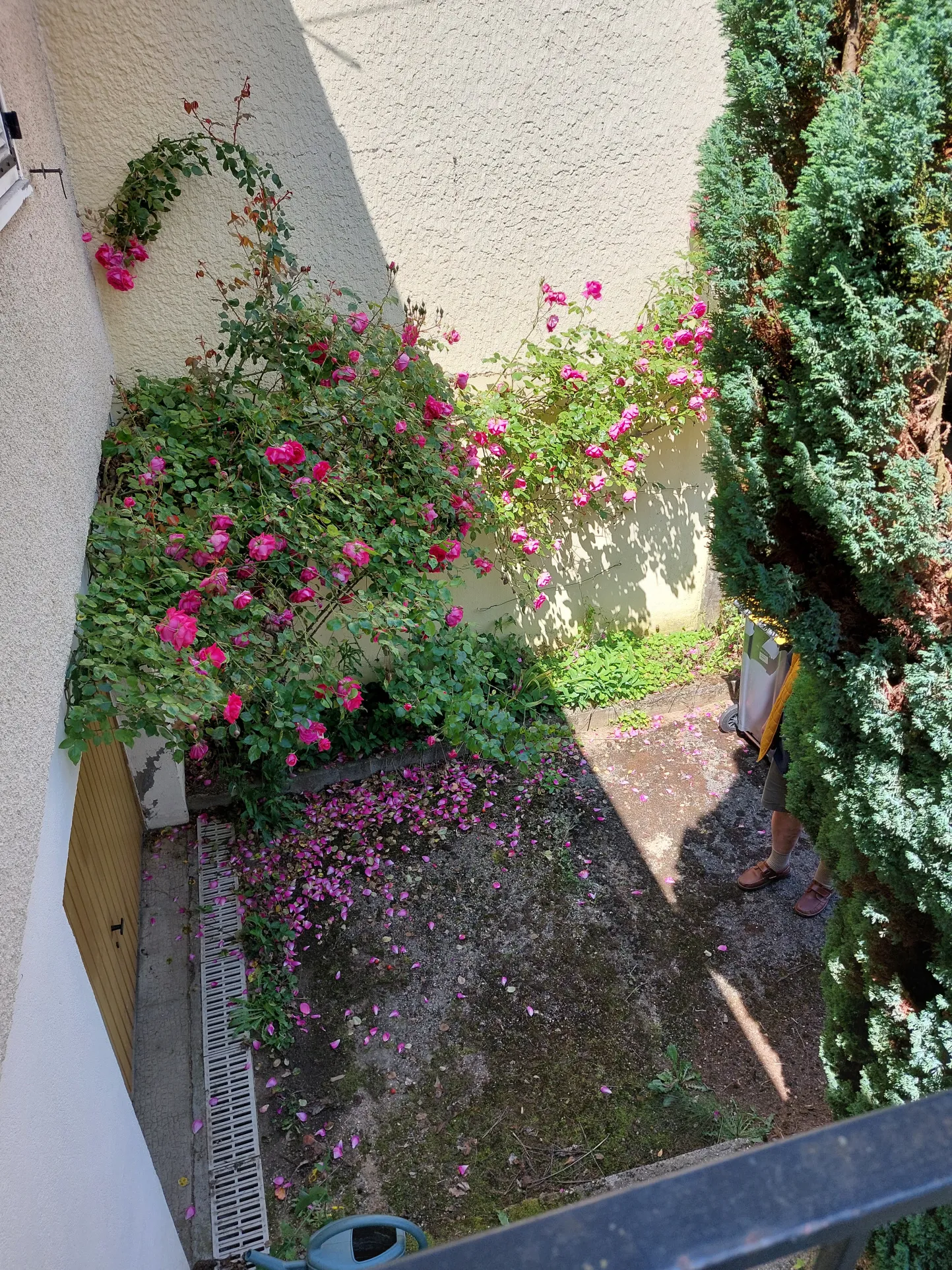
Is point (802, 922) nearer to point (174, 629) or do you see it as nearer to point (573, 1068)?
point (573, 1068)

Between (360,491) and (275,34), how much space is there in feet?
7.37

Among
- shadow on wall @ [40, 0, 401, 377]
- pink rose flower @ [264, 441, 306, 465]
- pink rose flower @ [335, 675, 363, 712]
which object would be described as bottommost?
pink rose flower @ [335, 675, 363, 712]

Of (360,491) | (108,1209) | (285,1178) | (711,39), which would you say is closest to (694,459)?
(711,39)

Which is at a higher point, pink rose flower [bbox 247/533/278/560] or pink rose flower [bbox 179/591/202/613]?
pink rose flower [bbox 247/533/278/560]

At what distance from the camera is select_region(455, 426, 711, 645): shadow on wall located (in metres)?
5.66

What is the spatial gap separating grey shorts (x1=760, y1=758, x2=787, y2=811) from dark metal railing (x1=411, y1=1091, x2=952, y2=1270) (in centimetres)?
362

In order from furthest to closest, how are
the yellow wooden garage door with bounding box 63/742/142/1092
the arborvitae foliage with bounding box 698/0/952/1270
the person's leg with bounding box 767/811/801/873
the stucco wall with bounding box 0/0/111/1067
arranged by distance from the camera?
the person's leg with bounding box 767/811/801/873
the yellow wooden garage door with bounding box 63/742/142/1092
the stucco wall with bounding box 0/0/111/1067
the arborvitae foliage with bounding box 698/0/952/1270

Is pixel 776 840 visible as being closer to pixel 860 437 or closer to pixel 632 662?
pixel 632 662

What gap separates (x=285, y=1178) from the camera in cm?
318

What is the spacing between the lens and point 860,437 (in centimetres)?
188

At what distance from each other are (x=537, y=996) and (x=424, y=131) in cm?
457

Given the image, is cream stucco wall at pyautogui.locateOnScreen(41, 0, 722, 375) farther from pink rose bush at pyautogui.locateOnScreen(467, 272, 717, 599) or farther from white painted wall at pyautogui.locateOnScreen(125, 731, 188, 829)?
A: white painted wall at pyautogui.locateOnScreen(125, 731, 188, 829)

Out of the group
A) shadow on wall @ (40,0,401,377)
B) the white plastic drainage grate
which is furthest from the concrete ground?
shadow on wall @ (40,0,401,377)

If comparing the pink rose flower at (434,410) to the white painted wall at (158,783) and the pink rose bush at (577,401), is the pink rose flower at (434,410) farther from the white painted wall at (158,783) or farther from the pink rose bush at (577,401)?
the white painted wall at (158,783)
